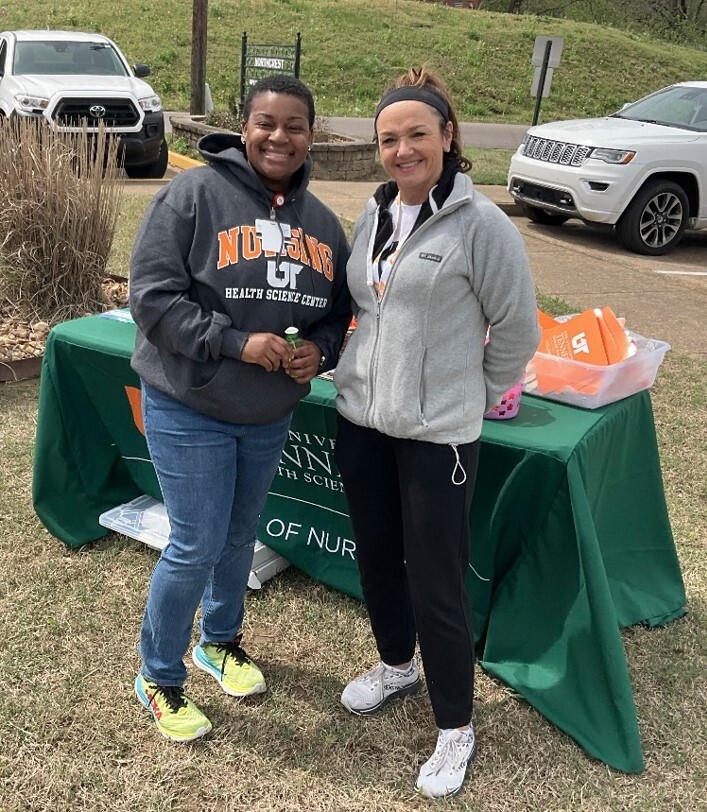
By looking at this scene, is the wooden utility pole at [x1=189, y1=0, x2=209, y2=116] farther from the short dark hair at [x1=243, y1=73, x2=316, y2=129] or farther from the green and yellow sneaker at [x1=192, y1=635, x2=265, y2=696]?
the green and yellow sneaker at [x1=192, y1=635, x2=265, y2=696]

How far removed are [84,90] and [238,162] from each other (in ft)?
30.6

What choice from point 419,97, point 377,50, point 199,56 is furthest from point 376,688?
point 377,50

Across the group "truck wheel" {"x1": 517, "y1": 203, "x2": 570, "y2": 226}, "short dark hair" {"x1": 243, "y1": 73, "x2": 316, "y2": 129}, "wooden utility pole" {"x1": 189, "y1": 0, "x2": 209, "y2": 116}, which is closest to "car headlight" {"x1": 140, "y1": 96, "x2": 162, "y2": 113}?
"wooden utility pole" {"x1": 189, "y1": 0, "x2": 209, "y2": 116}

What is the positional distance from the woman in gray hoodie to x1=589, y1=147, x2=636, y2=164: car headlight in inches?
280

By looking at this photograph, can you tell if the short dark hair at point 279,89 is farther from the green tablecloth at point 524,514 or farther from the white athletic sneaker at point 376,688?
the white athletic sneaker at point 376,688

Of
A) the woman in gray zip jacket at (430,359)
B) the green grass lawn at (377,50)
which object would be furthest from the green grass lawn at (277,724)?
the green grass lawn at (377,50)

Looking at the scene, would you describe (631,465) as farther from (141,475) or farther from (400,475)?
(141,475)

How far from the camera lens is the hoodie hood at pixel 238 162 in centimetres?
207

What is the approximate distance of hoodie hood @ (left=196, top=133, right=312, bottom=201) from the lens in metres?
2.07

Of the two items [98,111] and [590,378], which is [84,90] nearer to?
[98,111]

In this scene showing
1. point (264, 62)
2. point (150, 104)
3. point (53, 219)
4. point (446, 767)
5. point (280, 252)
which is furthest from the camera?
point (264, 62)

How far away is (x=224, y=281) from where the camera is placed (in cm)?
203

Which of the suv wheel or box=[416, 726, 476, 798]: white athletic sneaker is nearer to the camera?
box=[416, 726, 476, 798]: white athletic sneaker

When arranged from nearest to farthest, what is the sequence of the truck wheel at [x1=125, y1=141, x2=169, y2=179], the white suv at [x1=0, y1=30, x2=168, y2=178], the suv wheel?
1. the suv wheel
2. the white suv at [x1=0, y1=30, x2=168, y2=178]
3. the truck wheel at [x1=125, y1=141, x2=169, y2=179]
